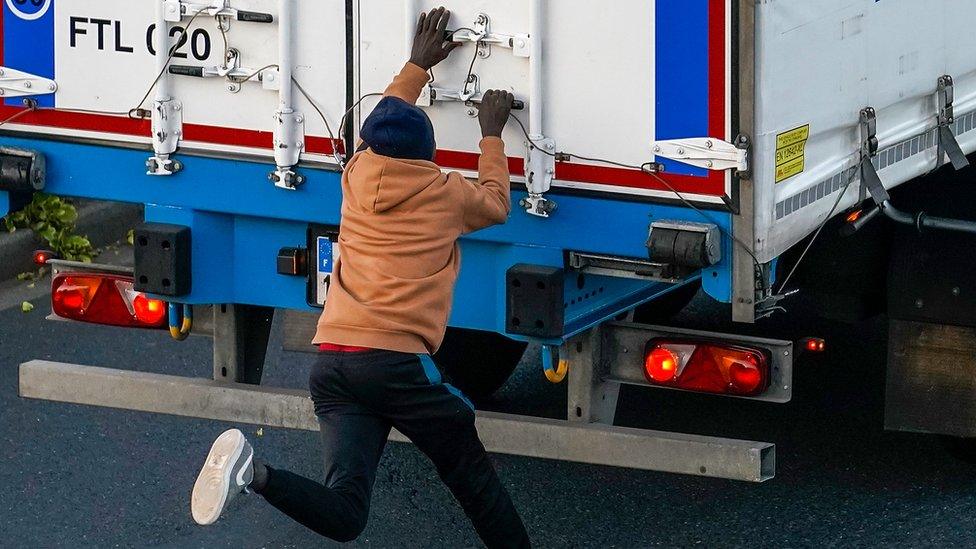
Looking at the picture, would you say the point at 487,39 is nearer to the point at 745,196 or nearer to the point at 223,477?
the point at 745,196

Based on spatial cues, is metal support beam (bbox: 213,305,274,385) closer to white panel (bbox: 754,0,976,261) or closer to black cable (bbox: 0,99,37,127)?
black cable (bbox: 0,99,37,127)

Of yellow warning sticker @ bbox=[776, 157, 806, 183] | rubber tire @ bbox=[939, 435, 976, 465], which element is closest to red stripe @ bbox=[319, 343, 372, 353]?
yellow warning sticker @ bbox=[776, 157, 806, 183]

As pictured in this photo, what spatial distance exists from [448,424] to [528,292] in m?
0.42

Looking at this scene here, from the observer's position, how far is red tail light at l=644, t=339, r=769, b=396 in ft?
14.0

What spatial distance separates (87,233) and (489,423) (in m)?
5.06

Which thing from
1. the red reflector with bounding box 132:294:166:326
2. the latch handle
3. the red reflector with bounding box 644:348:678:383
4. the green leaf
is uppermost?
the latch handle

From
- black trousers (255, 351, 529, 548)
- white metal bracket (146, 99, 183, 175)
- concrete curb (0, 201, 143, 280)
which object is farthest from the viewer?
concrete curb (0, 201, 143, 280)

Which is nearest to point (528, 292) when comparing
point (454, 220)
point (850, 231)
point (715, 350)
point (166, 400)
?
point (454, 220)

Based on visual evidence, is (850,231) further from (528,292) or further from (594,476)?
(594,476)

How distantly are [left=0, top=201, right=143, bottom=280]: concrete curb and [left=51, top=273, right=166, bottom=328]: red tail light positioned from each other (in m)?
3.14

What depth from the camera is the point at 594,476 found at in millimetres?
5488

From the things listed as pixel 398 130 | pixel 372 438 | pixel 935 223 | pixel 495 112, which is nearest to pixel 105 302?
pixel 372 438

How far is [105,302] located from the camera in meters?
4.96

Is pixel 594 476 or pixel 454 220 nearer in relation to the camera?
pixel 454 220
